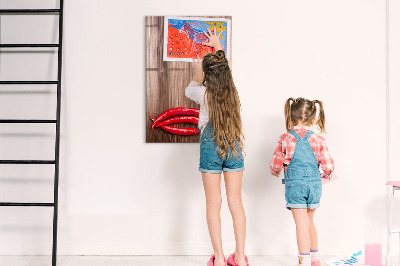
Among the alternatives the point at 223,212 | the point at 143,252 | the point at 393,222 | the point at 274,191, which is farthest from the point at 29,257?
the point at 393,222

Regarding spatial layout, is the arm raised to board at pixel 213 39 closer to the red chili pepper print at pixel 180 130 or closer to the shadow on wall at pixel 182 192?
the red chili pepper print at pixel 180 130

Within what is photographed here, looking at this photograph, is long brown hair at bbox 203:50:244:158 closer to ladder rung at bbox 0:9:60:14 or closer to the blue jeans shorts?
the blue jeans shorts

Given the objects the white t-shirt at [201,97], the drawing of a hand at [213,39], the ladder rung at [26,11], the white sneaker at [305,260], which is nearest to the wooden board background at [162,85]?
the drawing of a hand at [213,39]

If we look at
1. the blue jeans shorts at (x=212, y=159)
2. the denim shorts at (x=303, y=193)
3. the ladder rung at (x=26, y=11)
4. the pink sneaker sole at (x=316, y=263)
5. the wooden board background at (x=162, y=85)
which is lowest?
the pink sneaker sole at (x=316, y=263)

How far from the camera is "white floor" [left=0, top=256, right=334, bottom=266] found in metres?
3.03

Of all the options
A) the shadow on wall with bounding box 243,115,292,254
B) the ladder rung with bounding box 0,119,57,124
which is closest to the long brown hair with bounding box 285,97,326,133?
the shadow on wall with bounding box 243,115,292,254

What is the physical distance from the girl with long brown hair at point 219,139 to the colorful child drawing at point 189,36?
1.46 ft

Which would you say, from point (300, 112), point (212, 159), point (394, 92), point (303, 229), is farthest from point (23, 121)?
point (394, 92)

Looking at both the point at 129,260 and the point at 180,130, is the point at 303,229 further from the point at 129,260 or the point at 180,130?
the point at 129,260

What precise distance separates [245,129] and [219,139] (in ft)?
1.96

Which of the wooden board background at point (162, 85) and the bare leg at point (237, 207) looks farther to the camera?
the wooden board background at point (162, 85)

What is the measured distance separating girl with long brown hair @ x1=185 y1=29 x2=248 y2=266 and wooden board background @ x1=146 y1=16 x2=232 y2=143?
0.39 metres

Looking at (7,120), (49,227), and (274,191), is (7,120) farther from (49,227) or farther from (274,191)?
(274,191)

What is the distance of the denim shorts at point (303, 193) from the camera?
275 cm
